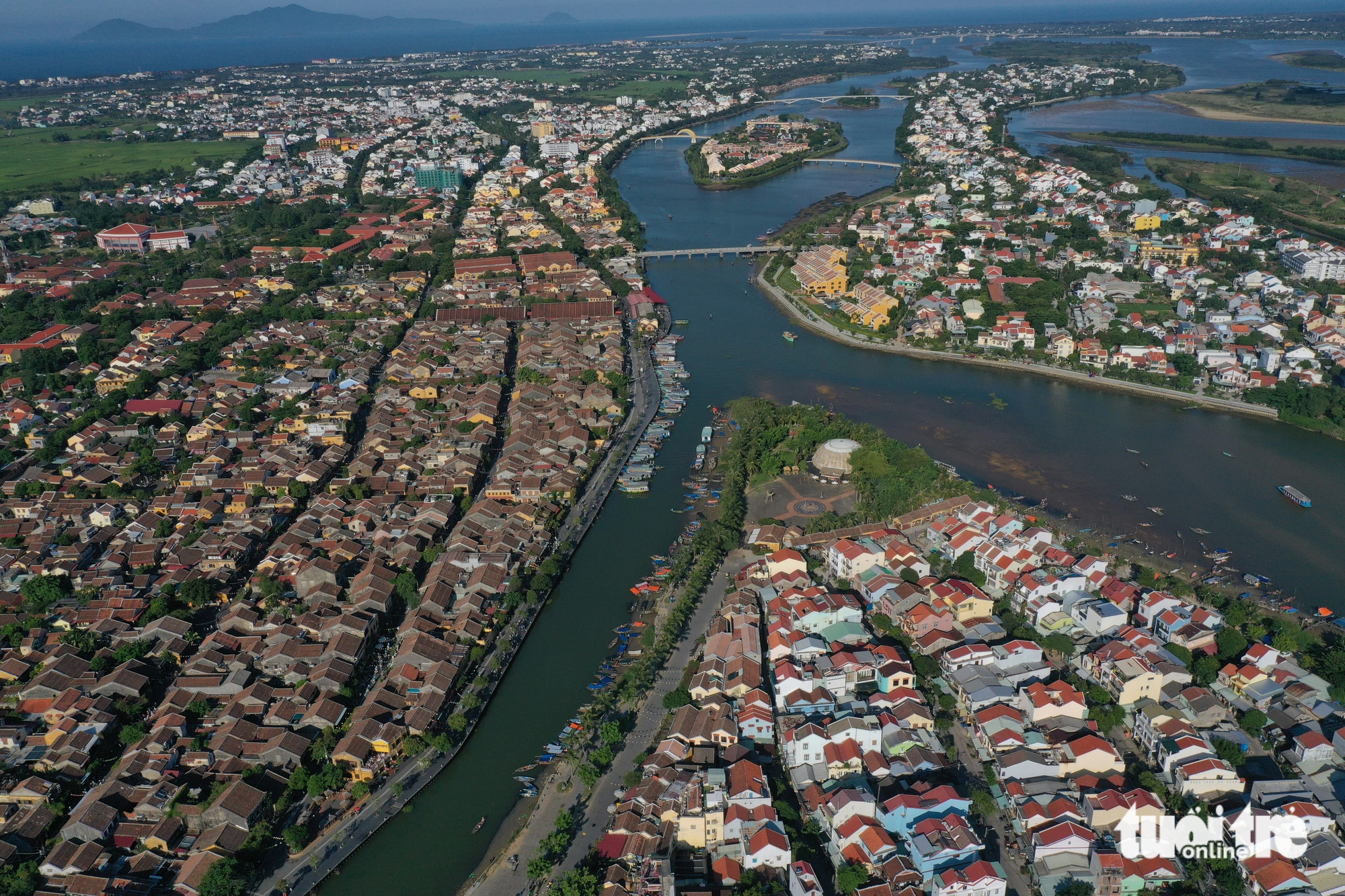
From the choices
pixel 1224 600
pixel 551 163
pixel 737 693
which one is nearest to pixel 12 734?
pixel 737 693

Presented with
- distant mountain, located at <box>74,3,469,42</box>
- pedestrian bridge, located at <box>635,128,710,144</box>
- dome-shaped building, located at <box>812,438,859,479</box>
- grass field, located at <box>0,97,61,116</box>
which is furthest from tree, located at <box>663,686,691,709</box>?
distant mountain, located at <box>74,3,469,42</box>

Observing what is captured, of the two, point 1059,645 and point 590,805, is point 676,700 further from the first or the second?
point 1059,645

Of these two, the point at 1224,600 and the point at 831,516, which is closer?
the point at 1224,600

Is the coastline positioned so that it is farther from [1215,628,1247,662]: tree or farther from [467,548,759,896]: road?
[467,548,759,896]: road

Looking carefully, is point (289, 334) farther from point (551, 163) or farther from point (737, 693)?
point (551, 163)

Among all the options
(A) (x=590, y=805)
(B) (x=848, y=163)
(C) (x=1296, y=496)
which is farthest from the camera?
(B) (x=848, y=163)

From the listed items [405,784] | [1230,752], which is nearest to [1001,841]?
[1230,752]
